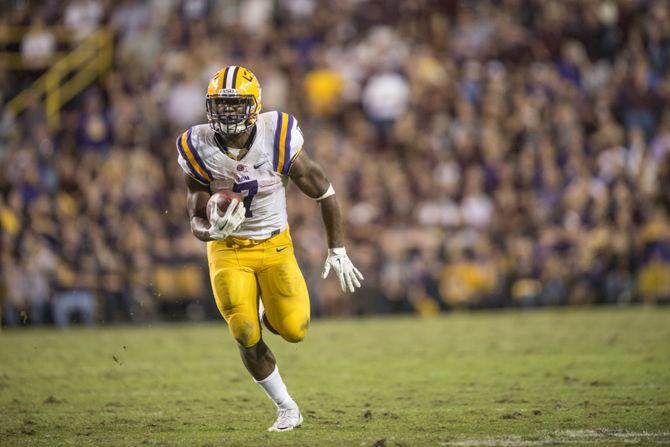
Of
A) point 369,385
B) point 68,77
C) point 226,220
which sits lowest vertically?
point 369,385

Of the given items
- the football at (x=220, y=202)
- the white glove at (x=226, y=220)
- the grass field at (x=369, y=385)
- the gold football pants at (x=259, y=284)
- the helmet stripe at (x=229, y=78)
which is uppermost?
the helmet stripe at (x=229, y=78)

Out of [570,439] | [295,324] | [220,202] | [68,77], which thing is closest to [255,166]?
[220,202]

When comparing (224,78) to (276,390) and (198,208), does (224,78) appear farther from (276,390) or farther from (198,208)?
(276,390)

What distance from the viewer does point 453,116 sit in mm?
15578

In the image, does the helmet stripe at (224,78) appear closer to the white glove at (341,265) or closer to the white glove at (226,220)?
the white glove at (226,220)

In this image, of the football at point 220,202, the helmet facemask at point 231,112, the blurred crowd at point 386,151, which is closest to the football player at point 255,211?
the helmet facemask at point 231,112

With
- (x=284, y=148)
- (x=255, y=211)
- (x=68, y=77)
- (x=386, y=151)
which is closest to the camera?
(x=284, y=148)

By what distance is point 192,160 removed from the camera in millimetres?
6277

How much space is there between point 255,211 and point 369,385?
2136 millimetres

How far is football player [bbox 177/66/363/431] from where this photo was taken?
6141 mm

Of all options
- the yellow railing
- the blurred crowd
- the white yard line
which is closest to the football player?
the white yard line

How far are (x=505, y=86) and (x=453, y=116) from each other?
84 centimetres

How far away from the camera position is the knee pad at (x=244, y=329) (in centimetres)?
603

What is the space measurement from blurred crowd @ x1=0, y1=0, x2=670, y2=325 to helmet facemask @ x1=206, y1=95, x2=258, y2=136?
279 inches
